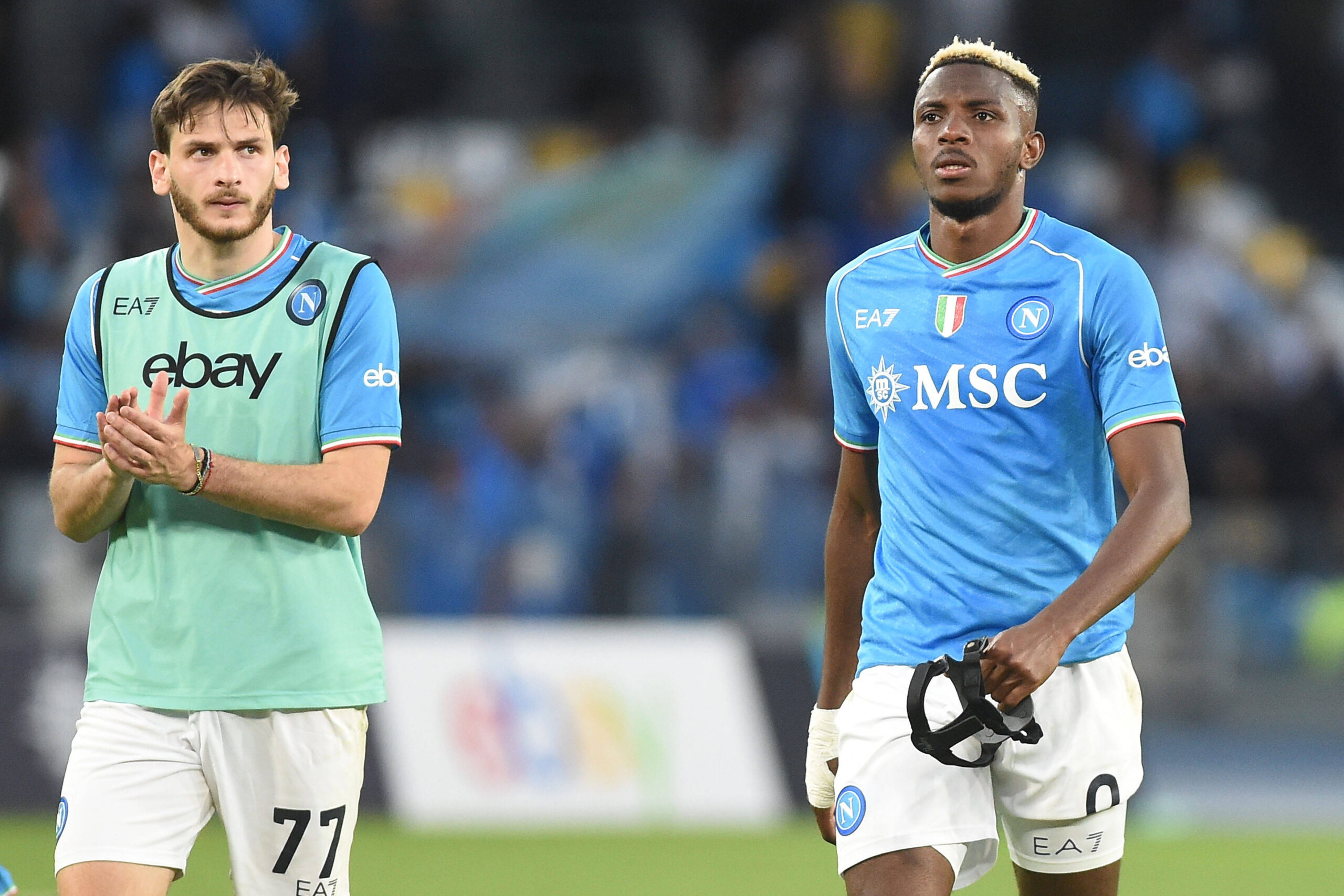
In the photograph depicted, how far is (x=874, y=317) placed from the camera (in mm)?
4500

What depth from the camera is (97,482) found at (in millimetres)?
4113

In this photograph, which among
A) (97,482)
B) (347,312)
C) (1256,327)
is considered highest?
(347,312)

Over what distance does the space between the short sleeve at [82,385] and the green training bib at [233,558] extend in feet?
0.25

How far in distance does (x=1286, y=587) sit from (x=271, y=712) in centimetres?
938

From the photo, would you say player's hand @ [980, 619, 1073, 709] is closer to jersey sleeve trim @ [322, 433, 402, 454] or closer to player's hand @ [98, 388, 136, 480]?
jersey sleeve trim @ [322, 433, 402, 454]

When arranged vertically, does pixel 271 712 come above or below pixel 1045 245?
below

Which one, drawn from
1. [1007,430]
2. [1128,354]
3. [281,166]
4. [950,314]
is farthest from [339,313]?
[1128,354]

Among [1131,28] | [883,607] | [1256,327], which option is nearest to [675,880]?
[883,607]

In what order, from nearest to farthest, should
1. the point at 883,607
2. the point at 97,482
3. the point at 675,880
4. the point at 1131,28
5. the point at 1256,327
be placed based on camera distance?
1. the point at 97,482
2. the point at 883,607
3. the point at 675,880
4. the point at 1256,327
5. the point at 1131,28

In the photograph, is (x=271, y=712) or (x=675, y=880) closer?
(x=271, y=712)

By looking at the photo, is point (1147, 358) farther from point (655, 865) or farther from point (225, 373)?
point (655, 865)

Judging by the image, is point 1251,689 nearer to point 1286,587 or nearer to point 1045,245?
point 1286,587

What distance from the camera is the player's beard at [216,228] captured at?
424 cm

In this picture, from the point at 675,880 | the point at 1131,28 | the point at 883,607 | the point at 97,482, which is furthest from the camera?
the point at 1131,28
